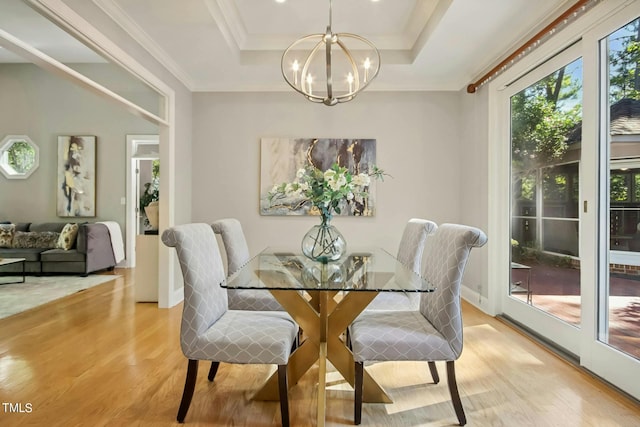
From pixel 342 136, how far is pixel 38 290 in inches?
162

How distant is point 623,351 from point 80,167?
6.98 m

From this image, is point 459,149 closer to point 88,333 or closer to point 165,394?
point 165,394

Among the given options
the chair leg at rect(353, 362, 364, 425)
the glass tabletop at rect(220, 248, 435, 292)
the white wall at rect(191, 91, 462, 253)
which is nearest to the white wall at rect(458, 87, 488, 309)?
the white wall at rect(191, 91, 462, 253)

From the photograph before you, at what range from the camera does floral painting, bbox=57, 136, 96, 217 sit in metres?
5.73

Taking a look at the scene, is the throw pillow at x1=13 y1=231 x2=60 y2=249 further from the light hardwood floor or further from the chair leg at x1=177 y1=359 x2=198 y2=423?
the chair leg at x1=177 y1=359 x2=198 y2=423

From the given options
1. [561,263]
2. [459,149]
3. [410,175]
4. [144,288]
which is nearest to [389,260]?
[561,263]

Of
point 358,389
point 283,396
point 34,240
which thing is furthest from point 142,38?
point 34,240

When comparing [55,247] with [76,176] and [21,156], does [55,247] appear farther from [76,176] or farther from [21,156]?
[21,156]

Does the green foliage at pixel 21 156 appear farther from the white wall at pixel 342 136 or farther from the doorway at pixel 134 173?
the white wall at pixel 342 136

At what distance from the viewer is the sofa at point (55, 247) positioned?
16.3 feet

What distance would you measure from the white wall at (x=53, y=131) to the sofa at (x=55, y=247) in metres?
0.59

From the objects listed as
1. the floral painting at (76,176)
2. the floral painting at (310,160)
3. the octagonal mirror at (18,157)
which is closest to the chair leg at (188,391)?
the floral painting at (310,160)

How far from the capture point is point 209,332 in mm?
1624

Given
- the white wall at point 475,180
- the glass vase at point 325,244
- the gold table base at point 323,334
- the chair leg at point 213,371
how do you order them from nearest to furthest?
1. the gold table base at point 323,334
2. the chair leg at point 213,371
3. the glass vase at point 325,244
4. the white wall at point 475,180
